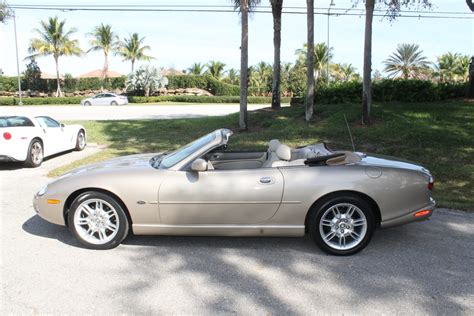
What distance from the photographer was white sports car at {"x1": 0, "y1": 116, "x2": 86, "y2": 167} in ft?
29.9

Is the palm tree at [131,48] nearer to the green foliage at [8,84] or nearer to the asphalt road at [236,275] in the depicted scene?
the green foliage at [8,84]

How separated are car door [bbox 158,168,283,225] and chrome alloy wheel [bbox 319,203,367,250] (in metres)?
0.55

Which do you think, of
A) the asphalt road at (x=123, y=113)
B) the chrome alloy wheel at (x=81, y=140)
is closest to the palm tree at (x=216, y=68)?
the asphalt road at (x=123, y=113)

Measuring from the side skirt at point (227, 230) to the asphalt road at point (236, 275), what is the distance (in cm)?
21

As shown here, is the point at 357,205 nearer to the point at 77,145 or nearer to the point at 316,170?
the point at 316,170

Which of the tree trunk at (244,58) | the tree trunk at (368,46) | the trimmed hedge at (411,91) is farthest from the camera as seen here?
the trimmed hedge at (411,91)

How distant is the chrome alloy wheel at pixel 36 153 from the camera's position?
31.1ft

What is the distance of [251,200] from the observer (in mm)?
4184

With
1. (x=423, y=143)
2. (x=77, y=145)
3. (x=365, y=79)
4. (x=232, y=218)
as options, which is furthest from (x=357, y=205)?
(x=77, y=145)

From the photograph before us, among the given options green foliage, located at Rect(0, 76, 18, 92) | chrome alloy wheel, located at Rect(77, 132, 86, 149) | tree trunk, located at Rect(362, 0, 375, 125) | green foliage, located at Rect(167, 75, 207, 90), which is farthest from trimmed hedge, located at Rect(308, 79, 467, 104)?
green foliage, located at Rect(0, 76, 18, 92)

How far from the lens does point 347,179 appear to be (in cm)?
419

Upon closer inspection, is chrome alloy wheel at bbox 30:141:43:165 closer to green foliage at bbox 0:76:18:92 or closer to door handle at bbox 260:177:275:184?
door handle at bbox 260:177:275:184

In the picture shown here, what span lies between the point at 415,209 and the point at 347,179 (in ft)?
2.57

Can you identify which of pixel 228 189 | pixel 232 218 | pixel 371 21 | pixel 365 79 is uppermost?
pixel 371 21
